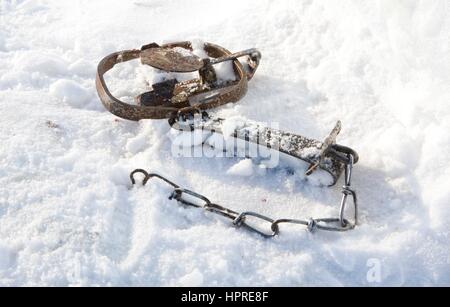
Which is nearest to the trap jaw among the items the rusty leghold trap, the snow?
the rusty leghold trap

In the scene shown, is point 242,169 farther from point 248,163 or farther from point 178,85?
point 178,85

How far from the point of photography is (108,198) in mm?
2451

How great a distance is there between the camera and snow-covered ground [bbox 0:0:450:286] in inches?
85.7

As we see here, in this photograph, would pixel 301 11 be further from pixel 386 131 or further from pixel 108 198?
pixel 108 198

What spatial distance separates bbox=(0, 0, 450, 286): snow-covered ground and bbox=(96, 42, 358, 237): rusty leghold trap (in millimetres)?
70

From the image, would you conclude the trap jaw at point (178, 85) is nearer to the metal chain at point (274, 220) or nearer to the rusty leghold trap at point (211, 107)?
the rusty leghold trap at point (211, 107)

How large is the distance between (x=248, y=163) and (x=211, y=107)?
1.77ft

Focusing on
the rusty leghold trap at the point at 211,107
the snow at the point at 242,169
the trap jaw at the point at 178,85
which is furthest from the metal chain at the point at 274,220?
the trap jaw at the point at 178,85

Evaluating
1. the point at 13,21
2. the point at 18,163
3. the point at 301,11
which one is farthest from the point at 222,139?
A: the point at 13,21

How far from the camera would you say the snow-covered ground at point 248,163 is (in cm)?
218

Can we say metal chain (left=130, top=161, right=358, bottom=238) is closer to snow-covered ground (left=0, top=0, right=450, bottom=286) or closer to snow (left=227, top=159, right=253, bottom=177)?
snow-covered ground (left=0, top=0, right=450, bottom=286)

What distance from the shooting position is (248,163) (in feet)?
8.70

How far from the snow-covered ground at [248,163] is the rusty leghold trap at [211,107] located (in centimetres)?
7
